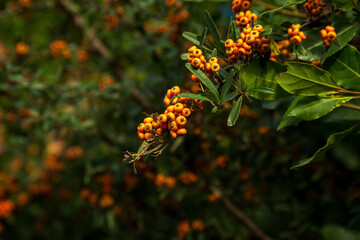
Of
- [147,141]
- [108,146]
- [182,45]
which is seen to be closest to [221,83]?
[147,141]

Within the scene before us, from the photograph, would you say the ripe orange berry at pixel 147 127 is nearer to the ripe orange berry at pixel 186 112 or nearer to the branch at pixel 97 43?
the ripe orange berry at pixel 186 112

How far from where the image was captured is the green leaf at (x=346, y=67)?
44.3 inches

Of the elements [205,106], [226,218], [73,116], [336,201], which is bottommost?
[336,201]

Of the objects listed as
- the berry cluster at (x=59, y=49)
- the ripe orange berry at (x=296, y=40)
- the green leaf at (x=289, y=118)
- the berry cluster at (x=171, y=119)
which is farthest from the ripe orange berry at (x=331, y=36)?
the berry cluster at (x=59, y=49)

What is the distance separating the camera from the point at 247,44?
1.05m

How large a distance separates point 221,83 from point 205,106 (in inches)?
4.2

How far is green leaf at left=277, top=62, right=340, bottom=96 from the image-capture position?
108 cm

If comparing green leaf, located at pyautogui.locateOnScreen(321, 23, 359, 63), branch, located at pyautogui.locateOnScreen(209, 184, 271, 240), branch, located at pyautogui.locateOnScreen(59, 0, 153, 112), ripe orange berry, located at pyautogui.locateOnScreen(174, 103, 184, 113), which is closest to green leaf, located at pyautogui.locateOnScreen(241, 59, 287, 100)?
green leaf, located at pyautogui.locateOnScreen(321, 23, 359, 63)

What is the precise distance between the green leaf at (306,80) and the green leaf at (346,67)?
6 cm

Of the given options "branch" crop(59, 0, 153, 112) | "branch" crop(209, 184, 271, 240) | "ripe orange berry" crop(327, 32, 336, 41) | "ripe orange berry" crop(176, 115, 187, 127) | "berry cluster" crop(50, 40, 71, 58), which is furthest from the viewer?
"branch" crop(59, 0, 153, 112)

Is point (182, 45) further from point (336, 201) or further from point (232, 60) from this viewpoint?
point (336, 201)

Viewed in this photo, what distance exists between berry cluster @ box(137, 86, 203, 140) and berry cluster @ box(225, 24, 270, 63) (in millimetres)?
204

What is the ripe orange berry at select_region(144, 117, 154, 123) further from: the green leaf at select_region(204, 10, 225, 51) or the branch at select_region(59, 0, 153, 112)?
the branch at select_region(59, 0, 153, 112)

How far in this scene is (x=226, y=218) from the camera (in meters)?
2.59
